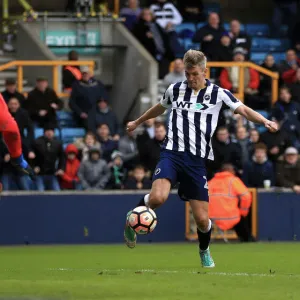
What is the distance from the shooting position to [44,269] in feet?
43.7

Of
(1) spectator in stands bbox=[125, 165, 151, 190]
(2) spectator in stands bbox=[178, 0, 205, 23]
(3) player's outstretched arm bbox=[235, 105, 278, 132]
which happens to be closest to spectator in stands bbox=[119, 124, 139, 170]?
(1) spectator in stands bbox=[125, 165, 151, 190]

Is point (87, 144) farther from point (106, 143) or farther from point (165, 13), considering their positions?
point (165, 13)

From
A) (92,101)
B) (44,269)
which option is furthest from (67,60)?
(44,269)

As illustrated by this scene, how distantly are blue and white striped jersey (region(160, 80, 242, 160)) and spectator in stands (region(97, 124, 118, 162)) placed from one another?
335 inches

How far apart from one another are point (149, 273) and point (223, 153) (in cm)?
887

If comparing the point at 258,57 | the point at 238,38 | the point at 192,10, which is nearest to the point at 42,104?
the point at 238,38

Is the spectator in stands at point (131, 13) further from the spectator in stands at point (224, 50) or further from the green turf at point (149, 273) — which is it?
the green turf at point (149, 273)

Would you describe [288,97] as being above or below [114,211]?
above

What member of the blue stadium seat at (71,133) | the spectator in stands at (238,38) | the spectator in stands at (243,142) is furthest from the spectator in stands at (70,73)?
the spectator in stands at (238,38)

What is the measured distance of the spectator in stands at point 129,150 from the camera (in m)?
21.1

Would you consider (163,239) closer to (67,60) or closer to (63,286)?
(67,60)

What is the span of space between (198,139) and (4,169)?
789 cm

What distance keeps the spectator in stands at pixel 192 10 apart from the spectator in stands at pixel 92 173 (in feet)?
24.3

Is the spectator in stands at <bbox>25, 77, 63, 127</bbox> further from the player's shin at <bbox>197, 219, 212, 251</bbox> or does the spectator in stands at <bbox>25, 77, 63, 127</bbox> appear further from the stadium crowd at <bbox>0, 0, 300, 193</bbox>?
the player's shin at <bbox>197, 219, 212, 251</bbox>
